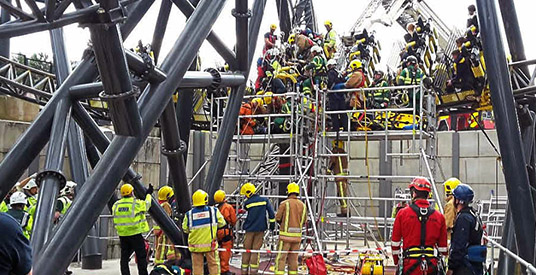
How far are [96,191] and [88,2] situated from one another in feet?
6.63

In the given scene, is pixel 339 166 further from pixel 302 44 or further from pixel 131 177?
pixel 131 177

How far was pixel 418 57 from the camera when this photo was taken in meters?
17.5

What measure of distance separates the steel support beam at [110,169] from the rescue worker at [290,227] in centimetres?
380

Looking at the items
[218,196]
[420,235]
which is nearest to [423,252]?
[420,235]

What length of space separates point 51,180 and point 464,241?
15.4 feet

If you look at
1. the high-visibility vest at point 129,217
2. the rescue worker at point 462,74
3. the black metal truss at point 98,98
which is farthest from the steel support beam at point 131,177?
the rescue worker at point 462,74

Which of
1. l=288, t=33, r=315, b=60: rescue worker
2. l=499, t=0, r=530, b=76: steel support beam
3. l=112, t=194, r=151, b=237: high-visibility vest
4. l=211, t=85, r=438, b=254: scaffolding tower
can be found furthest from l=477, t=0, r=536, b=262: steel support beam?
l=288, t=33, r=315, b=60: rescue worker

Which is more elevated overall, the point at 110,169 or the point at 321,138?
the point at 321,138

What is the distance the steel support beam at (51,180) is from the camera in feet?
21.8

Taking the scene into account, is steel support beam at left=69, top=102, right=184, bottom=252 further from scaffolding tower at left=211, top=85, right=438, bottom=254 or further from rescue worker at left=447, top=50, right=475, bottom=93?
rescue worker at left=447, top=50, right=475, bottom=93

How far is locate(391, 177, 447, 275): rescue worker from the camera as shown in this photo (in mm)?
8055

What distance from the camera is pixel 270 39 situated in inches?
730

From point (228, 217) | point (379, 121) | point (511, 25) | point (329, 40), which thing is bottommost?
point (228, 217)

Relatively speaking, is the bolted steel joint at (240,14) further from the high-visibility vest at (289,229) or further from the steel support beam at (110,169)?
the high-visibility vest at (289,229)
